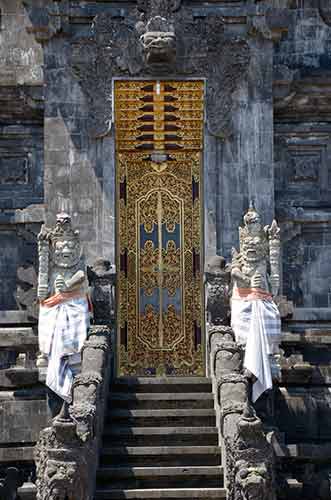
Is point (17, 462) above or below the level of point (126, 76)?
below

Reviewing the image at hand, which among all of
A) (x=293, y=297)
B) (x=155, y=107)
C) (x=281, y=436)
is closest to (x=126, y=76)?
(x=155, y=107)

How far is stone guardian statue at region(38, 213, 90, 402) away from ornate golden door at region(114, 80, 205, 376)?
2.40m

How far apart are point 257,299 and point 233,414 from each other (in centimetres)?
286

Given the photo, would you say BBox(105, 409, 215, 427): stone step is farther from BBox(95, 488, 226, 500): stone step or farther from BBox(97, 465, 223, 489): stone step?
BBox(95, 488, 226, 500): stone step

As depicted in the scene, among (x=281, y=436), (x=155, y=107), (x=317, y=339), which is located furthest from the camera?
(x=155, y=107)

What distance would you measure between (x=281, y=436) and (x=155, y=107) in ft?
23.3

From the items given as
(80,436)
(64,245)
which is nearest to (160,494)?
(80,436)

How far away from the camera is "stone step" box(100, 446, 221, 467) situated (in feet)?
72.9

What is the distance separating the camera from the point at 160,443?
22625 mm

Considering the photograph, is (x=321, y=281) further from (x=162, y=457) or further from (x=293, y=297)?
(x=162, y=457)

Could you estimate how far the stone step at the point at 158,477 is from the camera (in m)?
21.8

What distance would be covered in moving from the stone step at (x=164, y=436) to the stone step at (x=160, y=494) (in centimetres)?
129

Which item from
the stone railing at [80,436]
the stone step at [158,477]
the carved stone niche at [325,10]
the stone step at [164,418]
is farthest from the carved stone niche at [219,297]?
the carved stone niche at [325,10]

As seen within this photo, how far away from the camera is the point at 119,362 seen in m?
26.3
